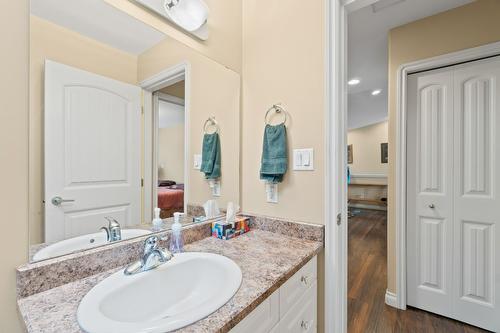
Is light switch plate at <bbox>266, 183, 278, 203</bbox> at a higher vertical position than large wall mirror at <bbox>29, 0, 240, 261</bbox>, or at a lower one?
lower

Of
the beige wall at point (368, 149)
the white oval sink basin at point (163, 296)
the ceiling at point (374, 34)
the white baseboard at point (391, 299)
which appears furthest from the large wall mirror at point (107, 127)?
the beige wall at point (368, 149)

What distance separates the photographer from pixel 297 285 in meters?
0.94

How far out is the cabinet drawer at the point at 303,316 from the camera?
0.86 m

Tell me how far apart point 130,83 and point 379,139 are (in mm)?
6184

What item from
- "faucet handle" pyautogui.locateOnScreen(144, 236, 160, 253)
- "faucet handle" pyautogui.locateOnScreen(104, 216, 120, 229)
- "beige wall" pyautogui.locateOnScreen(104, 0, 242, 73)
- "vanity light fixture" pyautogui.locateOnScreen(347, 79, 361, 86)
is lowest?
"faucet handle" pyautogui.locateOnScreen(144, 236, 160, 253)

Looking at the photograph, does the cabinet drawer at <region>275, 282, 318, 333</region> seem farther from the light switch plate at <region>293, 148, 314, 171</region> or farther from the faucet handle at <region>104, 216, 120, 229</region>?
the faucet handle at <region>104, 216, 120, 229</region>

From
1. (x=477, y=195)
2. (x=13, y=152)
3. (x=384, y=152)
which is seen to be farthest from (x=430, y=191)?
(x=384, y=152)

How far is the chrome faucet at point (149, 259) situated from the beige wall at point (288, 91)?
2.17 ft

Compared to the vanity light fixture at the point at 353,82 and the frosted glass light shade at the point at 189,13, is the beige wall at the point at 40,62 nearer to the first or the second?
the frosted glass light shade at the point at 189,13

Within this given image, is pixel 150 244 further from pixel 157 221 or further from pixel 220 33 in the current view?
pixel 220 33

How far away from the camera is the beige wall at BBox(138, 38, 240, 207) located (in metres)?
1.13

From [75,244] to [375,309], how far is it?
2.16 metres

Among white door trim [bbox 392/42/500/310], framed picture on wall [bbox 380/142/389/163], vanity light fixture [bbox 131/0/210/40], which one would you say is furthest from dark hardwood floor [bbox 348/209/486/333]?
framed picture on wall [bbox 380/142/389/163]

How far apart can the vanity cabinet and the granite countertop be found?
4 cm
